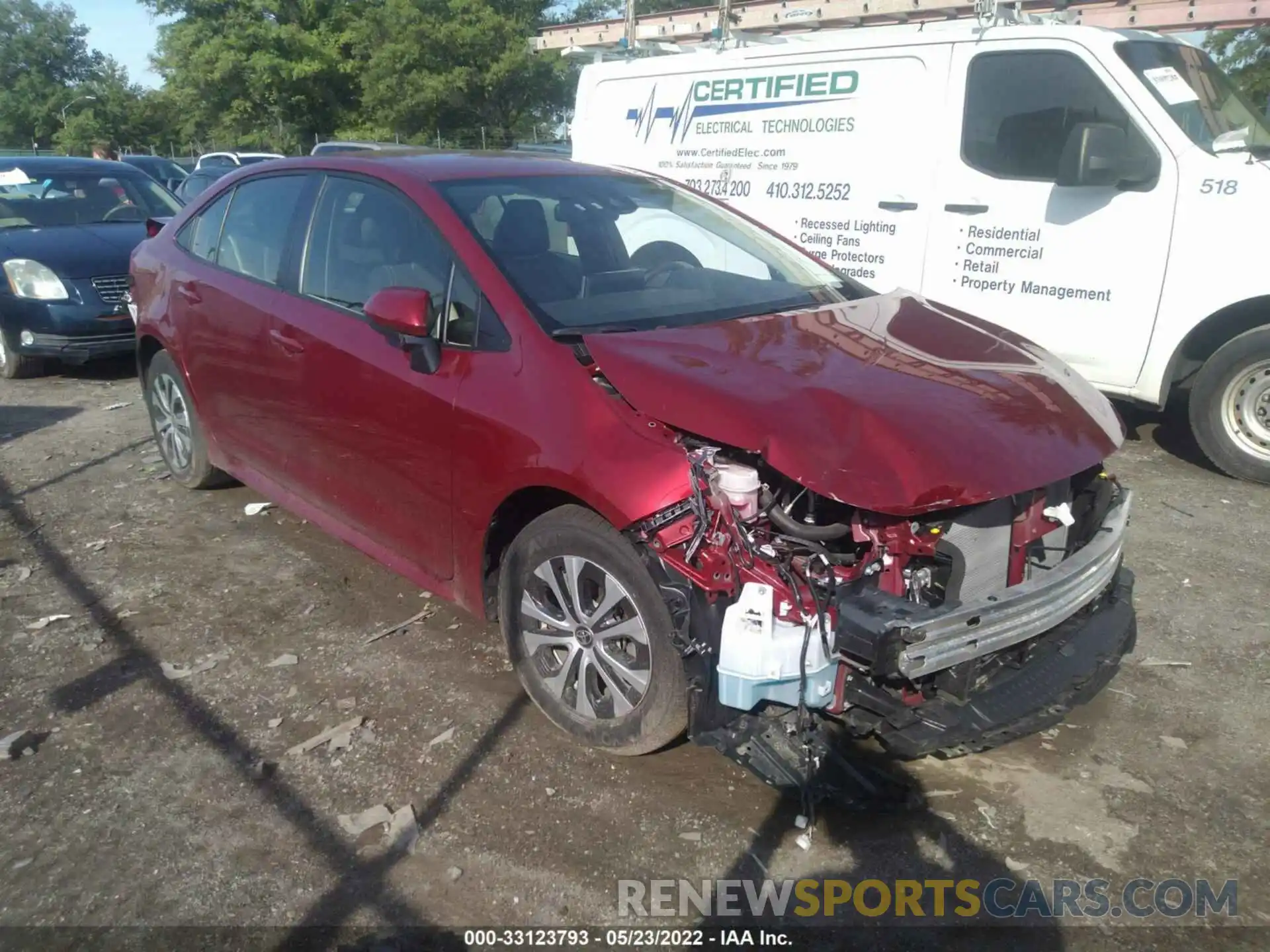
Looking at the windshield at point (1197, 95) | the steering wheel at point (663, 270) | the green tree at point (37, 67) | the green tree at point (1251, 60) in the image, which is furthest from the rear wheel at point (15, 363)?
the green tree at point (37, 67)

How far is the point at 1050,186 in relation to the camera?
583 centimetres

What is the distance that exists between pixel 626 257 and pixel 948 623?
1936 millimetres

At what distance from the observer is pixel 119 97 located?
57125mm

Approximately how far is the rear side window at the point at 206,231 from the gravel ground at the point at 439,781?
1550 mm

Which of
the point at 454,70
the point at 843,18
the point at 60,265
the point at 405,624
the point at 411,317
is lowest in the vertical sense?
the point at 405,624

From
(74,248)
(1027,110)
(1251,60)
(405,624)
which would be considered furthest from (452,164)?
(1251,60)

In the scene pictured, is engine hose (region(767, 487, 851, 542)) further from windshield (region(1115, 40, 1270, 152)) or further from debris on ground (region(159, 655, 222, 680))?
windshield (region(1115, 40, 1270, 152))

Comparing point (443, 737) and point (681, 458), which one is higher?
point (681, 458)

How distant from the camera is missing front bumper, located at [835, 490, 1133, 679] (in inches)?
99.9

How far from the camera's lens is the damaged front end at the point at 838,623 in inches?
105

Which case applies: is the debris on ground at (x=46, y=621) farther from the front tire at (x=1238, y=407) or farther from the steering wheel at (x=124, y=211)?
the steering wheel at (x=124, y=211)

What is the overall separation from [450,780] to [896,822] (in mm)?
1336

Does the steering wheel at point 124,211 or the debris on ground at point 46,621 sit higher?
the steering wheel at point 124,211

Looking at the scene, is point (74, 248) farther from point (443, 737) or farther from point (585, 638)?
point (585, 638)
